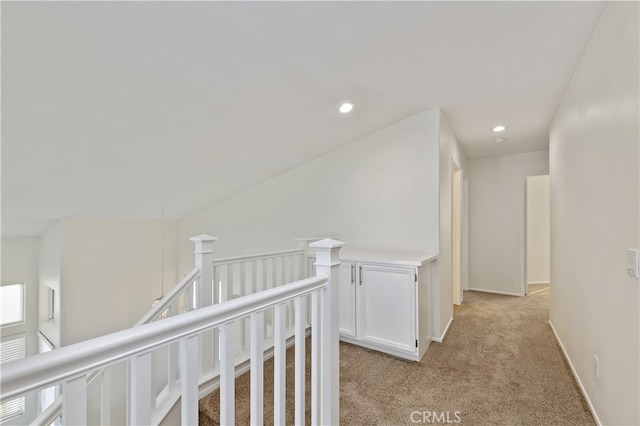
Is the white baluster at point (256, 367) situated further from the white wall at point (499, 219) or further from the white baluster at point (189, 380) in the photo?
the white wall at point (499, 219)

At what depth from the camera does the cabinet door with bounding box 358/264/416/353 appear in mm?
2605

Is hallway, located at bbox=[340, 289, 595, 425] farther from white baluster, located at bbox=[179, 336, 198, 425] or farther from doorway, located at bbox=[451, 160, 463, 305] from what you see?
white baluster, located at bbox=[179, 336, 198, 425]

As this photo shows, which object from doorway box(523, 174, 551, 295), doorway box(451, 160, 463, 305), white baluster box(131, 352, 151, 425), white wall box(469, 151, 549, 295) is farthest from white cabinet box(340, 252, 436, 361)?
doorway box(523, 174, 551, 295)

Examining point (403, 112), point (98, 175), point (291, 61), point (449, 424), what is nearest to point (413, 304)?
point (449, 424)

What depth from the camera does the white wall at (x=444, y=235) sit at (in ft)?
10.2

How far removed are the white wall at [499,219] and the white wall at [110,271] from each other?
5.22 metres

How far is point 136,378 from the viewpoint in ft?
2.71

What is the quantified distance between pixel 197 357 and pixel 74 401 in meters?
0.31

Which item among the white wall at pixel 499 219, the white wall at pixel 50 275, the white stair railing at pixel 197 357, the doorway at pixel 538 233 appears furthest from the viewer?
the doorway at pixel 538 233

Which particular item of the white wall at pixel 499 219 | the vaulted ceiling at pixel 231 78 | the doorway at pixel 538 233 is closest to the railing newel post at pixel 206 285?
the vaulted ceiling at pixel 231 78

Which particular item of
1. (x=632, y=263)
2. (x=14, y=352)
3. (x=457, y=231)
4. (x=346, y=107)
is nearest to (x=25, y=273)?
(x=14, y=352)

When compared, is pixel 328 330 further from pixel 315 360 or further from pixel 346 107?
pixel 346 107

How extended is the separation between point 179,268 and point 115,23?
4.60m

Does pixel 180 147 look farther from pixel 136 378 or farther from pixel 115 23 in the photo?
pixel 136 378
